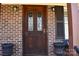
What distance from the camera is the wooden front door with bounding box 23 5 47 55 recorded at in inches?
266

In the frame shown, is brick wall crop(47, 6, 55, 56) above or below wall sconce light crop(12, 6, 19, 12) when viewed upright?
below

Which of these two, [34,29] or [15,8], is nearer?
[15,8]

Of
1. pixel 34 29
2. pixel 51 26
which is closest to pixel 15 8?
pixel 34 29

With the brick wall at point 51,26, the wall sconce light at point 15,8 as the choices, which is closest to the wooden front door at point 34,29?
the brick wall at point 51,26

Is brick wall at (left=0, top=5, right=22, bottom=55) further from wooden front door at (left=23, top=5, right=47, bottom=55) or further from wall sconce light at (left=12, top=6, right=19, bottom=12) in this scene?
wooden front door at (left=23, top=5, right=47, bottom=55)

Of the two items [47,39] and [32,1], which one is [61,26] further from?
[32,1]

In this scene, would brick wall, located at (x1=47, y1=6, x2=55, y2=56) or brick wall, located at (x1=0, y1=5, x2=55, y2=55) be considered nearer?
brick wall, located at (x1=0, y1=5, x2=55, y2=55)

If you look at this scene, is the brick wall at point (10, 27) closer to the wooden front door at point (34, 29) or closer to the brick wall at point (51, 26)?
the wooden front door at point (34, 29)

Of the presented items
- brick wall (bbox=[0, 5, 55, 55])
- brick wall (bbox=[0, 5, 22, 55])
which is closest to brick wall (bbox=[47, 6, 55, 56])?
brick wall (bbox=[0, 5, 55, 55])

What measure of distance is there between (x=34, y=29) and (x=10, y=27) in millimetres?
793

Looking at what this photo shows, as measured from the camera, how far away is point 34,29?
6801 mm

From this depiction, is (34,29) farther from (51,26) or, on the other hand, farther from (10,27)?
(10,27)

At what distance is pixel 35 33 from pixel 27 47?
0.53 metres

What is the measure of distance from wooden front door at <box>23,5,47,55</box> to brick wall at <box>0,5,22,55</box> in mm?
216
